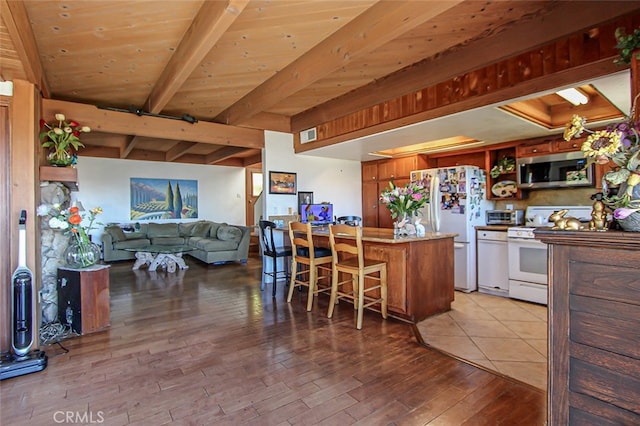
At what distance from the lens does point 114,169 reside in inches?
313

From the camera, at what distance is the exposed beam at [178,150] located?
6.95m

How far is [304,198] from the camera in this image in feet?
18.5

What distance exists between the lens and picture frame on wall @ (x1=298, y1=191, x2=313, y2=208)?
18.4 feet

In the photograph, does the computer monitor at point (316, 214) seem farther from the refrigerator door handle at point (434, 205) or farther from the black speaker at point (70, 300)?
the black speaker at point (70, 300)

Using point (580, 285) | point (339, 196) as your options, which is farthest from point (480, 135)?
point (580, 285)

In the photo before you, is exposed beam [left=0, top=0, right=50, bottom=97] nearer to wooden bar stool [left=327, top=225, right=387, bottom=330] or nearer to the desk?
wooden bar stool [left=327, top=225, right=387, bottom=330]

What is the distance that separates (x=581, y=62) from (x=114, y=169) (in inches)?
350

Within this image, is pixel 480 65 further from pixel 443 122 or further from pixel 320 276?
pixel 320 276

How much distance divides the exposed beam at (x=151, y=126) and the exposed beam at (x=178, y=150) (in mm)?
2108

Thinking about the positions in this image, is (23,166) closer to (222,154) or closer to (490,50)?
(490,50)

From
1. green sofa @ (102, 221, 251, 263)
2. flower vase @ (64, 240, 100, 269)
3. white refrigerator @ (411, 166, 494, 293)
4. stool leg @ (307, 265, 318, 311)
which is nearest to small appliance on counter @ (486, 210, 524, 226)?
white refrigerator @ (411, 166, 494, 293)

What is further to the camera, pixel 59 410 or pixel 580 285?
pixel 59 410

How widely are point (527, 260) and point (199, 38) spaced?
4.11 meters

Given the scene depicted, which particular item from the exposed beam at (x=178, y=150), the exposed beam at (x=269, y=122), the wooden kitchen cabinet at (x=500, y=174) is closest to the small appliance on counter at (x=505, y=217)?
the wooden kitchen cabinet at (x=500, y=174)
